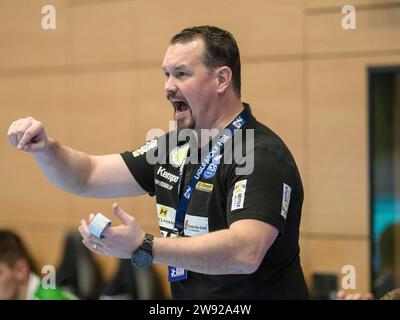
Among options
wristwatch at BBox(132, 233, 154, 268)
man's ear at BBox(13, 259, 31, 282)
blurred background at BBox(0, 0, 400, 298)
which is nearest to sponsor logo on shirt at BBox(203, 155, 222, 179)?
wristwatch at BBox(132, 233, 154, 268)

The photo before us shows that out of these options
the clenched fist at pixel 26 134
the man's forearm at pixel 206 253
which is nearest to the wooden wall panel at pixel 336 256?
the man's forearm at pixel 206 253

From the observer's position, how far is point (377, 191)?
427 centimetres

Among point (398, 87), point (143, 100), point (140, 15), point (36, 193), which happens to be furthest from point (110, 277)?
point (398, 87)

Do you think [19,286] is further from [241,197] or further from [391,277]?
[391,277]

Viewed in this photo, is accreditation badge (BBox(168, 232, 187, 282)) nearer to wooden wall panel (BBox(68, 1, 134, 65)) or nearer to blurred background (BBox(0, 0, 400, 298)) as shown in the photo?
blurred background (BBox(0, 0, 400, 298))

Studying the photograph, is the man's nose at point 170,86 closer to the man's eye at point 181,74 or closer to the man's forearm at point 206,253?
the man's eye at point 181,74

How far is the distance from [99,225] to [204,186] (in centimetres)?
62

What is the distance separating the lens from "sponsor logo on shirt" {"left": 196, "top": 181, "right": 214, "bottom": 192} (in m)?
2.32

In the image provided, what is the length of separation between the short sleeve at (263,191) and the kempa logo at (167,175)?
1.04 feet

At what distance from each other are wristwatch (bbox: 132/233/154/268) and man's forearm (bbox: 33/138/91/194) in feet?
2.37

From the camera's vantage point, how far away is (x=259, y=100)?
15.0 ft

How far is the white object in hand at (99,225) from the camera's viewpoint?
1.79m

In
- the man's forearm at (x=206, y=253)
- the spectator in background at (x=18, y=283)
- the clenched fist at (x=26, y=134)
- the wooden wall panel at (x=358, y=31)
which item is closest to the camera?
the man's forearm at (x=206, y=253)

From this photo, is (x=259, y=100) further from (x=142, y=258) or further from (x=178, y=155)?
(x=142, y=258)
